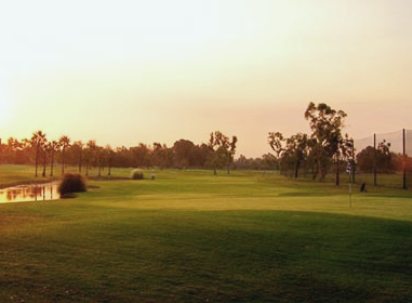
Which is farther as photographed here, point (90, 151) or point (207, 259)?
point (90, 151)

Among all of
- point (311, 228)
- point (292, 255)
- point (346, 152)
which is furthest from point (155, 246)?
point (346, 152)

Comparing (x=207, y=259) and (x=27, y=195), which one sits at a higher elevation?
(x=207, y=259)

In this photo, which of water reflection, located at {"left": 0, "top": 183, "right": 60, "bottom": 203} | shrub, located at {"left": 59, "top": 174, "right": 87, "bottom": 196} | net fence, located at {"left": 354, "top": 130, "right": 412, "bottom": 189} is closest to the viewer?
water reflection, located at {"left": 0, "top": 183, "right": 60, "bottom": 203}

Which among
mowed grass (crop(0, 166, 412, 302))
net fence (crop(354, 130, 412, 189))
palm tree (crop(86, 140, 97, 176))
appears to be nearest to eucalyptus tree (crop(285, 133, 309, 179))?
net fence (crop(354, 130, 412, 189))

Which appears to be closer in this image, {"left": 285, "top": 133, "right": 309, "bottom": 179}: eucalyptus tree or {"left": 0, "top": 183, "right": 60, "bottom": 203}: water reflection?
{"left": 0, "top": 183, "right": 60, "bottom": 203}: water reflection

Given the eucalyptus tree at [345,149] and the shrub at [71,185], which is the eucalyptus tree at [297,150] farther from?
the shrub at [71,185]

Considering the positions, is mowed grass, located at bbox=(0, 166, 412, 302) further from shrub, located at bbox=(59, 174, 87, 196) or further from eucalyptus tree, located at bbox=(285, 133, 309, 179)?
eucalyptus tree, located at bbox=(285, 133, 309, 179)

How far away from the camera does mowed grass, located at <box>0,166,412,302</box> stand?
12.7 meters

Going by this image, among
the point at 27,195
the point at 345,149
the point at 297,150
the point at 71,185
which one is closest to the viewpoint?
the point at 71,185

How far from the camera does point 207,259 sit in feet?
51.0

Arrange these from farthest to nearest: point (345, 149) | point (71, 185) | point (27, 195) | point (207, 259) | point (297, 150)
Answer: point (297, 150) < point (345, 149) < point (27, 195) < point (71, 185) < point (207, 259)

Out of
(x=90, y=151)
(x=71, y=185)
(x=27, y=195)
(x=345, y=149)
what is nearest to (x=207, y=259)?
(x=71, y=185)

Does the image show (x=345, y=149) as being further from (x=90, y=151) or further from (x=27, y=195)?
(x=90, y=151)

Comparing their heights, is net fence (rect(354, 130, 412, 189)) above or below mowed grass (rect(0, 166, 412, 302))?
above
